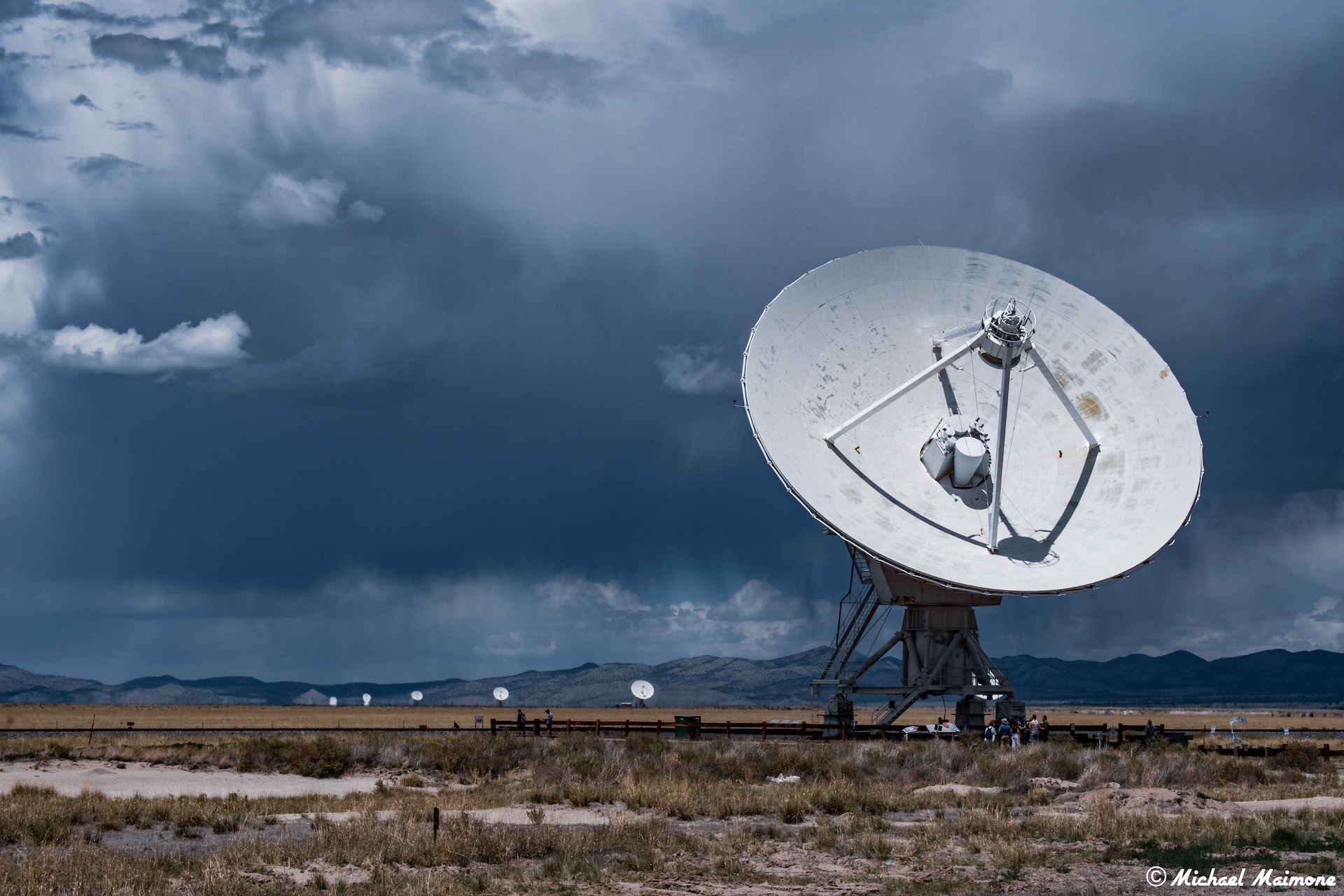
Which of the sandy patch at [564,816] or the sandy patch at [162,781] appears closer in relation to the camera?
the sandy patch at [564,816]

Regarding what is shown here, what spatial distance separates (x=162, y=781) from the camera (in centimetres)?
3797

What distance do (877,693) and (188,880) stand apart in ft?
112

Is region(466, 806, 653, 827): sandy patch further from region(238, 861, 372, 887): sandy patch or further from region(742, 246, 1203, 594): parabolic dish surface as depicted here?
region(742, 246, 1203, 594): parabolic dish surface

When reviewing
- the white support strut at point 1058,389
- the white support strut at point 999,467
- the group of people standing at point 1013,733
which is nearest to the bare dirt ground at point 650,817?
the group of people standing at point 1013,733

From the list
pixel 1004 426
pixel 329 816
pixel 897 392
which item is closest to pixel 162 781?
pixel 329 816

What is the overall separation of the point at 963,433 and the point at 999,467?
264 centimetres

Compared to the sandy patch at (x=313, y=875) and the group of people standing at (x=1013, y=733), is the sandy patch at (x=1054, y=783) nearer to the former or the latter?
the group of people standing at (x=1013, y=733)

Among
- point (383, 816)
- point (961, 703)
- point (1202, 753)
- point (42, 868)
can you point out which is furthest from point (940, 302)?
point (42, 868)

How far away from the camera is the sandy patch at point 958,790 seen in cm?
3338

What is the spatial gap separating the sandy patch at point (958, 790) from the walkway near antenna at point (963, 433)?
6578mm

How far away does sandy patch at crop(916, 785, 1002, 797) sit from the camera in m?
33.4

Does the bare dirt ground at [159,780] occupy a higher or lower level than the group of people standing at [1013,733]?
lower

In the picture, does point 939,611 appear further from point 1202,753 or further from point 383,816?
point 383,816

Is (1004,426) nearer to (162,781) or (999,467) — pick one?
(999,467)
